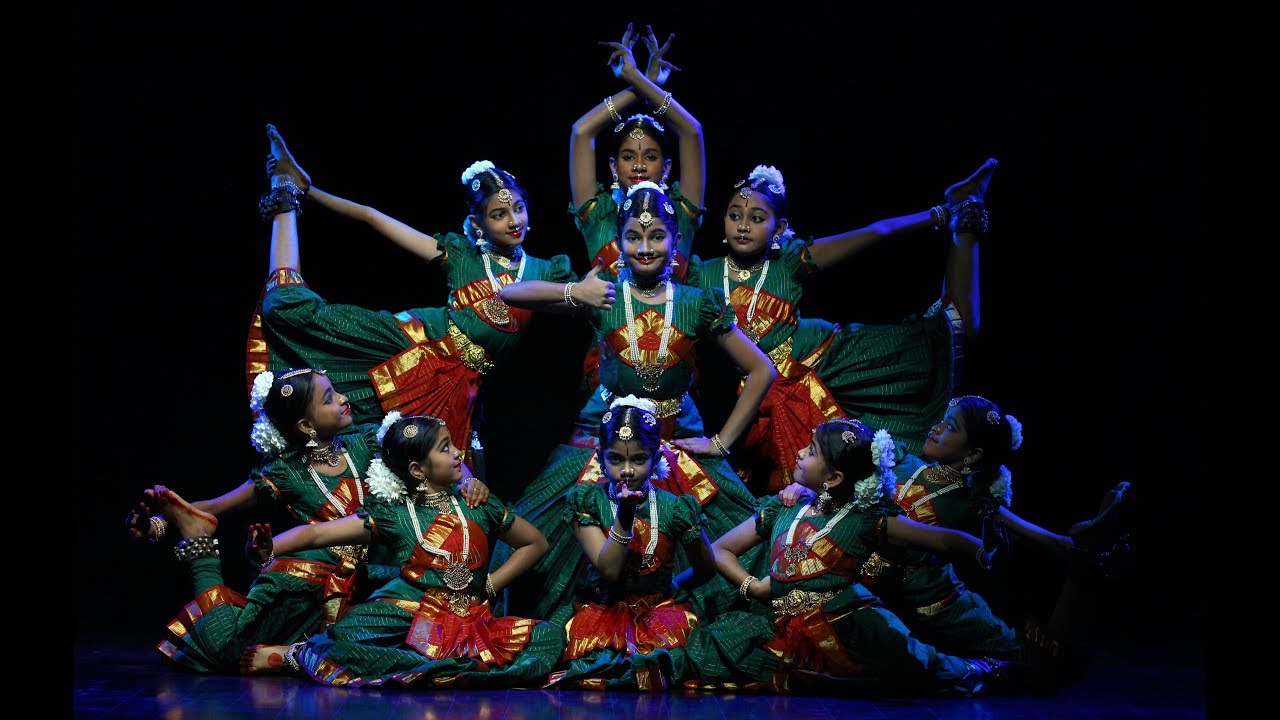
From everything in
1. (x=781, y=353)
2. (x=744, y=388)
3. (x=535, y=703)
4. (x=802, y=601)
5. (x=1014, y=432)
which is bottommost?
(x=535, y=703)

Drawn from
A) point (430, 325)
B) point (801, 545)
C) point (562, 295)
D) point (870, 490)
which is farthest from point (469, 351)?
point (870, 490)

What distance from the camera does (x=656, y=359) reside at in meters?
3.91

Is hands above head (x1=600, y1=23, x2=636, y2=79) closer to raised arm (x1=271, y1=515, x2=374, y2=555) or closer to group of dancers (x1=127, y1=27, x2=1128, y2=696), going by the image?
group of dancers (x1=127, y1=27, x2=1128, y2=696)

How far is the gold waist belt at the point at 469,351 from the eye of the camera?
14.2 feet

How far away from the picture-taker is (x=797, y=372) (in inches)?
168

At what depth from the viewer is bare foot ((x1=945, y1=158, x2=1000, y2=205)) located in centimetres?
430

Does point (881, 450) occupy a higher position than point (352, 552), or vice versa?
point (881, 450)

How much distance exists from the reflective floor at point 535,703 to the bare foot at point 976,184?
151 cm

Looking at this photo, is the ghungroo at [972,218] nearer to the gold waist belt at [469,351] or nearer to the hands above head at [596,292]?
the hands above head at [596,292]

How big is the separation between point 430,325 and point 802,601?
60.2 inches

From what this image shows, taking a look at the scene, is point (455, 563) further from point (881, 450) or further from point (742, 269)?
point (742, 269)

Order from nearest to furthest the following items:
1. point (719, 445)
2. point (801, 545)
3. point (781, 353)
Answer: point (801, 545) → point (719, 445) → point (781, 353)

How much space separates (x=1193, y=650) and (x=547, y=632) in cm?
197

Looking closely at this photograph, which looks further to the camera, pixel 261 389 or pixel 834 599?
A: pixel 261 389
